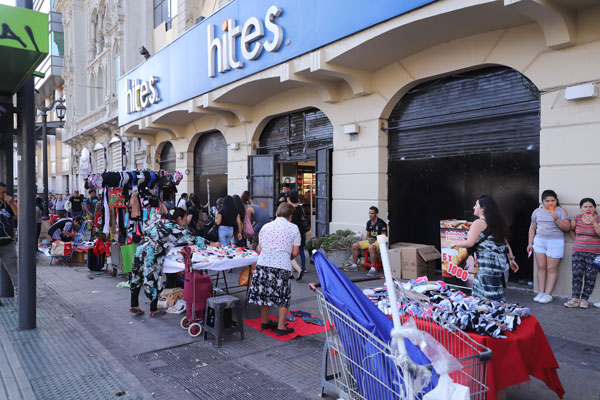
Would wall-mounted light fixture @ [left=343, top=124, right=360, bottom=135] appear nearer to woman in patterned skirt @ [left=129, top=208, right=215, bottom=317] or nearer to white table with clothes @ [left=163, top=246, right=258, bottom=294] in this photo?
white table with clothes @ [left=163, top=246, right=258, bottom=294]

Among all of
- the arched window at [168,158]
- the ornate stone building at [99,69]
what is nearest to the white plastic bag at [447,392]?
the arched window at [168,158]

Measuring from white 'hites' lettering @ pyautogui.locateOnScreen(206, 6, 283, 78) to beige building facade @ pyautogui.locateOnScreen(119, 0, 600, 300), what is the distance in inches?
18.9

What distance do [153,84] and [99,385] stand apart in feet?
43.3

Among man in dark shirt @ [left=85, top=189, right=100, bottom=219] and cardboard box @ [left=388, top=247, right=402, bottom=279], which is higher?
man in dark shirt @ [left=85, top=189, right=100, bottom=219]

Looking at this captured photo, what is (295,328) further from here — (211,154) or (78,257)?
(211,154)

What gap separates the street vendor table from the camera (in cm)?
302

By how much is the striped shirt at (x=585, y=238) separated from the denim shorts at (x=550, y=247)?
20 centimetres

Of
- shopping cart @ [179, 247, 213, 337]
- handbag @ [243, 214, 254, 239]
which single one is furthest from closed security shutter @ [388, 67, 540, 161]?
shopping cart @ [179, 247, 213, 337]

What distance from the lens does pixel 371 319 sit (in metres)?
2.70

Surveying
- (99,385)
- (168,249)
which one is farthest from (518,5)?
(99,385)

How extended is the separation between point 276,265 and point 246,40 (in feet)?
23.4

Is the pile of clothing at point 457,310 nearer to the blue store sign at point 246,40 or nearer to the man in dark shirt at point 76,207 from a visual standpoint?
the blue store sign at point 246,40

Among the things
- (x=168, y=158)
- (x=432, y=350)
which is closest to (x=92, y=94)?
(x=168, y=158)

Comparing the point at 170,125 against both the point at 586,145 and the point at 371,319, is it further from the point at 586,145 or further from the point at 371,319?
the point at 371,319
